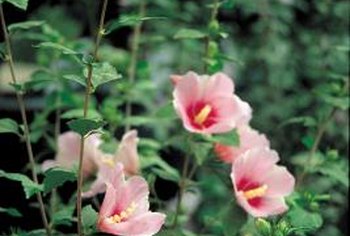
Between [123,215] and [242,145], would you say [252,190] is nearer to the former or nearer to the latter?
[242,145]

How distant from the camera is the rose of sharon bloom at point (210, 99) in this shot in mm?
1405

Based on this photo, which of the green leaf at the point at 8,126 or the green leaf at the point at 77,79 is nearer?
the green leaf at the point at 77,79

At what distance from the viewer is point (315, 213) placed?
1506mm

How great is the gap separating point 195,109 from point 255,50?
1712 millimetres

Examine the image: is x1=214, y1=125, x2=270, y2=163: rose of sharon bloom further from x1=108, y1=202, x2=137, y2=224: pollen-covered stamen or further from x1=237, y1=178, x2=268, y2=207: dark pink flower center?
x1=108, y1=202, x2=137, y2=224: pollen-covered stamen

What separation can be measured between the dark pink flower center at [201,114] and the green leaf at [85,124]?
0.30m

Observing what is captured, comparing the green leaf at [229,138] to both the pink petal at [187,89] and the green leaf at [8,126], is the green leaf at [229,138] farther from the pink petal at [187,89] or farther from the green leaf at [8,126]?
the green leaf at [8,126]

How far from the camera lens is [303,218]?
1454mm

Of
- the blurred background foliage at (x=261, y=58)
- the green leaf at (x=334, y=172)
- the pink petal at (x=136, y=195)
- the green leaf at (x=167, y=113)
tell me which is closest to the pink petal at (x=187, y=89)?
the green leaf at (x=167, y=113)

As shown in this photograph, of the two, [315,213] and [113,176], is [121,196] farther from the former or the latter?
[315,213]

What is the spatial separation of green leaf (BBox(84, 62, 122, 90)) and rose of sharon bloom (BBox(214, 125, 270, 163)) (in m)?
0.35

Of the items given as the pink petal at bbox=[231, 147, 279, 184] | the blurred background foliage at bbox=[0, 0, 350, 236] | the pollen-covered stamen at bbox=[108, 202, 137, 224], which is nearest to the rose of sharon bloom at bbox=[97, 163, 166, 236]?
the pollen-covered stamen at bbox=[108, 202, 137, 224]

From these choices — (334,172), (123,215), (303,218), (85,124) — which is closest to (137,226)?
(123,215)

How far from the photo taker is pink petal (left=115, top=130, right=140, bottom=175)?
1444mm
